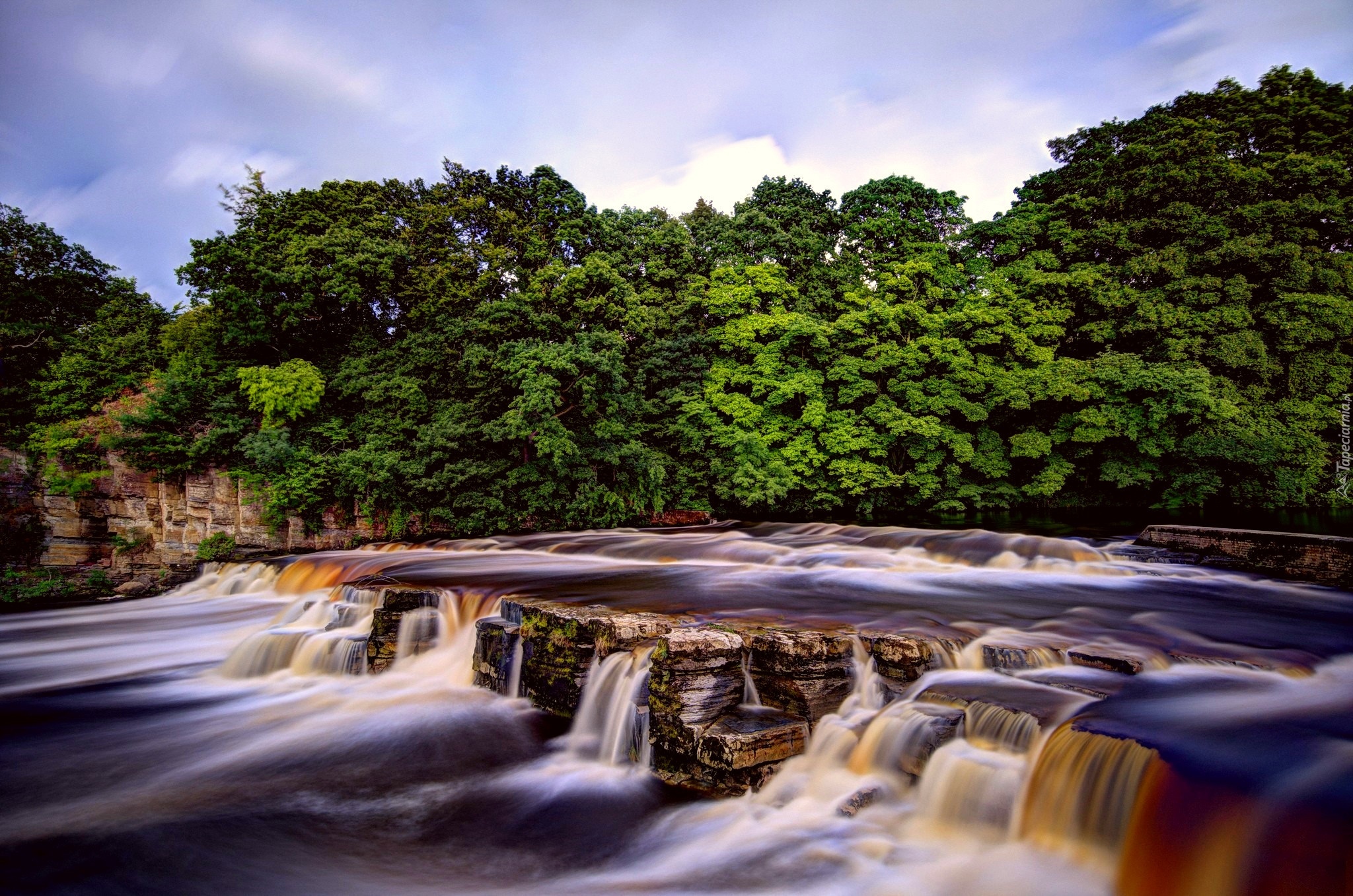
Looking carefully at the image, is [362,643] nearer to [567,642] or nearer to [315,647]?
[315,647]

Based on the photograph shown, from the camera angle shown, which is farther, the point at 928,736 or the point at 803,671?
the point at 803,671

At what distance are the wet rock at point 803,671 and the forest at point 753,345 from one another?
11.5 m

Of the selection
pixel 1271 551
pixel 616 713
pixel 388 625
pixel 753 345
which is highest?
pixel 753 345

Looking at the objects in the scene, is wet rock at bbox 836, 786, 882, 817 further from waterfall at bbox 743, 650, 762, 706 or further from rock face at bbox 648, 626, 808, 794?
waterfall at bbox 743, 650, 762, 706

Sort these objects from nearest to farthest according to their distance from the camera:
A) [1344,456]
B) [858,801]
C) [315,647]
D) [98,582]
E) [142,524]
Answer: [858,801], [315,647], [98,582], [142,524], [1344,456]

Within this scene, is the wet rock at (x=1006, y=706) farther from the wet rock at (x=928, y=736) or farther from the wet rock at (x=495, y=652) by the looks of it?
the wet rock at (x=495, y=652)

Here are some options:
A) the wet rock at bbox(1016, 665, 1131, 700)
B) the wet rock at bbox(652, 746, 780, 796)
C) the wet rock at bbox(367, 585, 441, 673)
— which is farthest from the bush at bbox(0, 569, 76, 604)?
the wet rock at bbox(1016, 665, 1131, 700)

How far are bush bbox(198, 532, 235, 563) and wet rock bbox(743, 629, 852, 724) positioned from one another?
1740 centimetres

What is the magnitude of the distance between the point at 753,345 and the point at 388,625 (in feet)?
48.3

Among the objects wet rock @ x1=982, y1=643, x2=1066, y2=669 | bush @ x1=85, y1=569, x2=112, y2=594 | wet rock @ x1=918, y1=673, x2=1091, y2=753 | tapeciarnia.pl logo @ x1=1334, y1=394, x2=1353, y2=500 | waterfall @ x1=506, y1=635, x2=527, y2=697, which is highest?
tapeciarnia.pl logo @ x1=1334, y1=394, x2=1353, y2=500

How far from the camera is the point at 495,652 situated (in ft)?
24.2

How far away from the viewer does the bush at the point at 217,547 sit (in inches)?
682

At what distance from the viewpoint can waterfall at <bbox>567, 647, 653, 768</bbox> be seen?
18.9ft

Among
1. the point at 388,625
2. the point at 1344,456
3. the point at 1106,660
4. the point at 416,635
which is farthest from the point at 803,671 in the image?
the point at 1344,456
